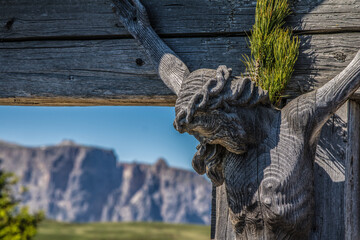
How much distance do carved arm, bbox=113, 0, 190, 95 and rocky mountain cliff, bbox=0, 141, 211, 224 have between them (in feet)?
341

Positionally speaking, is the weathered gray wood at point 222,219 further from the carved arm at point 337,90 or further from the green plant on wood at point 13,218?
the green plant on wood at point 13,218

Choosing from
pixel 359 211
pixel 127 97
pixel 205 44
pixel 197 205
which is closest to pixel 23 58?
pixel 127 97

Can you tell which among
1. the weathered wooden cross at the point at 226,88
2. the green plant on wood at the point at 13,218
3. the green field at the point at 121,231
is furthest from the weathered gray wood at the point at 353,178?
the green field at the point at 121,231

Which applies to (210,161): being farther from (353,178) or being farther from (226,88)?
(353,178)

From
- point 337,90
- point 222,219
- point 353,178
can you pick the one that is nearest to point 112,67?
point 222,219

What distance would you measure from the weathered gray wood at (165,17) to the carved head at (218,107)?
0.49m

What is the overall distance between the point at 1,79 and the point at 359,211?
174 cm

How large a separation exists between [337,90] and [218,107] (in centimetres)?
40

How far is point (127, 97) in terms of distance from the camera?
6.13 ft

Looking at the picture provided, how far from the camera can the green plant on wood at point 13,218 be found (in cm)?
462

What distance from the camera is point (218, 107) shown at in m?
1.31

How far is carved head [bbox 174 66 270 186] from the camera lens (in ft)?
4.26

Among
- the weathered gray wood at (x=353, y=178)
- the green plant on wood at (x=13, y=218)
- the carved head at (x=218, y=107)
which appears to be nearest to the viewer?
the carved head at (x=218, y=107)

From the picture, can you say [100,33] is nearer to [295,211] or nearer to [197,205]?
[295,211]
